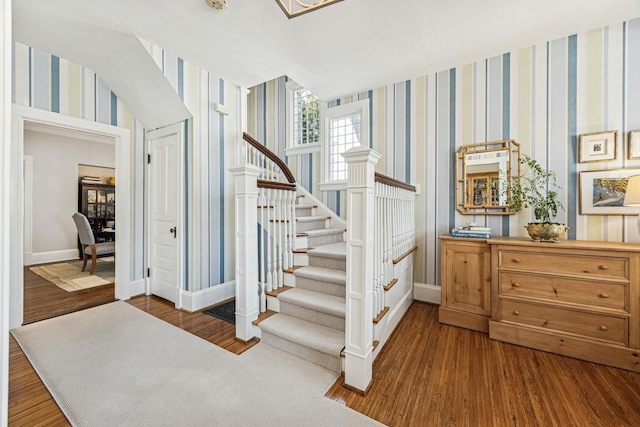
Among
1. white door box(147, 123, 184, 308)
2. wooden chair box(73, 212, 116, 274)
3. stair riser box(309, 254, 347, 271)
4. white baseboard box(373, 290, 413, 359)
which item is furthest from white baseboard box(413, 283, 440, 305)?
wooden chair box(73, 212, 116, 274)

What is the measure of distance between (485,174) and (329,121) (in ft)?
7.36

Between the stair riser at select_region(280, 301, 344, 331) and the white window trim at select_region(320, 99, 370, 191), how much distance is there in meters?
2.03

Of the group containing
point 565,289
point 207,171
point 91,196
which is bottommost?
point 565,289

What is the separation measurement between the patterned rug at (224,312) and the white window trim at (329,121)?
211 cm

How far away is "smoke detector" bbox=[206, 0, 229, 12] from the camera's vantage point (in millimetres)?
2104

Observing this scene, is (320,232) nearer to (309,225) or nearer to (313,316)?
(309,225)

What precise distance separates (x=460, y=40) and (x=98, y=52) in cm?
369

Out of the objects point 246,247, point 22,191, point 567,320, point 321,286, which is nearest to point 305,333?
point 321,286

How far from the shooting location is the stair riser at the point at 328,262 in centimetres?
260

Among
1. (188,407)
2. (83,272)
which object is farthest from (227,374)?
(83,272)

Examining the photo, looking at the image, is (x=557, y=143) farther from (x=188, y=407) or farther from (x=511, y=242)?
(x=188, y=407)

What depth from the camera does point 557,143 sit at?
2.63m

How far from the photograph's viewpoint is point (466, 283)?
264 cm

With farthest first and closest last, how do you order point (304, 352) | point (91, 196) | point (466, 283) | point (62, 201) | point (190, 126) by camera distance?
point (91, 196) < point (62, 201) < point (190, 126) < point (466, 283) < point (304, 352)
